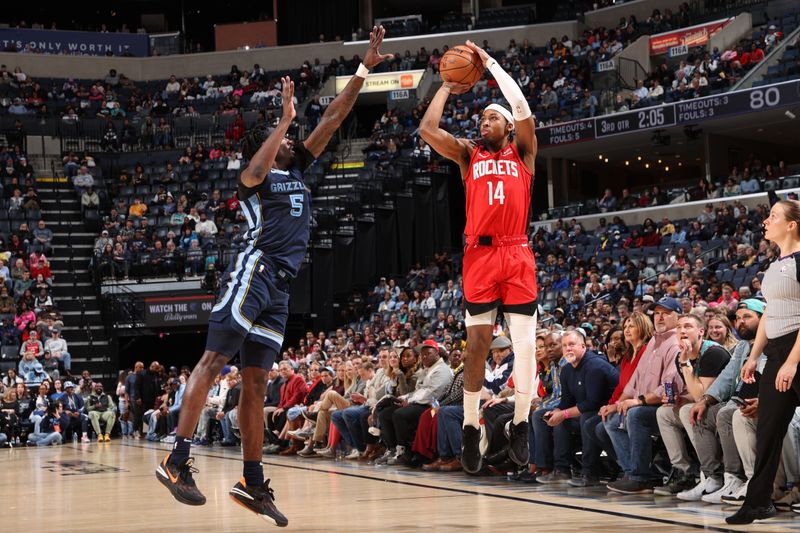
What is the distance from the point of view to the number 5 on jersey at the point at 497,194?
5.70 meters

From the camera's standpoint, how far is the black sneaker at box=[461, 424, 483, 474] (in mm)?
5762

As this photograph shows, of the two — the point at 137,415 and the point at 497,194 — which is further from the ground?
the point at 497,194

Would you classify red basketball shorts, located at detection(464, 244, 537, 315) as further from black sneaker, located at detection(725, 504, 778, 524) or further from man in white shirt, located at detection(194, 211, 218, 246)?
man in white shirt, located at detection(194, 211, 218, 246)

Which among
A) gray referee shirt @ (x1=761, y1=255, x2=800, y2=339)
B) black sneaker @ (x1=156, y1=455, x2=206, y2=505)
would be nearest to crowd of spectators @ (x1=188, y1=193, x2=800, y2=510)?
gray referee shirt @ (x1=761, y1=255, x2=800, y2=339)

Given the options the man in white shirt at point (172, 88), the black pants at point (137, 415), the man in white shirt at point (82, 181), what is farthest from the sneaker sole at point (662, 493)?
the man in white shirt at point (172, 88)

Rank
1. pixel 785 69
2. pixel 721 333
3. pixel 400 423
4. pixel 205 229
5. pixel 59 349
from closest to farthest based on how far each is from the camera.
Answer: pixel 721 333, pixel 400 423, pixel 59 349, pixel 785 69, pixel 205 229

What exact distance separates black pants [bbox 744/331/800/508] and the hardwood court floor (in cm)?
21

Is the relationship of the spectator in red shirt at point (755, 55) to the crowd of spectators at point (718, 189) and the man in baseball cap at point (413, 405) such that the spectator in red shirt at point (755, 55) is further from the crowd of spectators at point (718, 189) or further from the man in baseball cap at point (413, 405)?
the man in baseball cap at point (413, 405)

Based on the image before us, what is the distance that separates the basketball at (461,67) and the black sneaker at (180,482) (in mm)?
2558

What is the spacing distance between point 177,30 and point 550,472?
33.2 metres

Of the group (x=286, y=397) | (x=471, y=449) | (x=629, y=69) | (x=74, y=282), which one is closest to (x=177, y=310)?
(x=74, y=282)

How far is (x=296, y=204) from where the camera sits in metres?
5.77

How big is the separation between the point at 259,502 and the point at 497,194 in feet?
6.95

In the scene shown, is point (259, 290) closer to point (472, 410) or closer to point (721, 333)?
point (472, 410)
